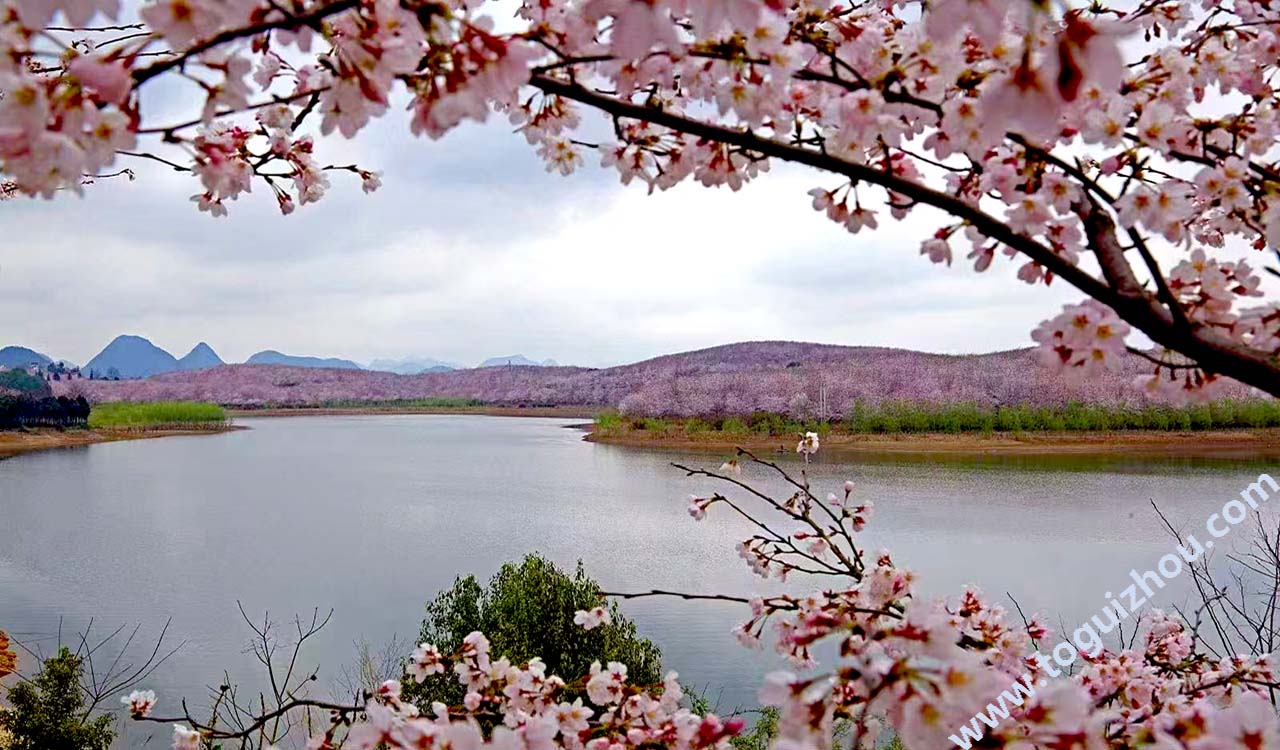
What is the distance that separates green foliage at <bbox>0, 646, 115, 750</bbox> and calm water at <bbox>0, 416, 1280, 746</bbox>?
152 cm

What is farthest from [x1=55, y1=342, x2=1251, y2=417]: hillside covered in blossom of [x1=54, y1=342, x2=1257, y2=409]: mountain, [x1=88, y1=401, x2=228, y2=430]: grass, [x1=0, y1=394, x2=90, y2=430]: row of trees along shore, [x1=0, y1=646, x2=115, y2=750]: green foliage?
[x1=0, y1=394, x2=90, y2=430]: row of trees along shore

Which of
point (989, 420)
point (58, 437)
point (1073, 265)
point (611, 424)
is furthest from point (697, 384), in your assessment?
point (1073, 265)

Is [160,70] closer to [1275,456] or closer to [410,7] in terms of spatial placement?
[410,7]

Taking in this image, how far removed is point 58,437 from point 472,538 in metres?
20.8

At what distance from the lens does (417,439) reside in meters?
24.6

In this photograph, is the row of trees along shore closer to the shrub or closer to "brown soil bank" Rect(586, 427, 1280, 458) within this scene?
the shrub

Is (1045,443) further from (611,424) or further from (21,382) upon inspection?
(21,382)

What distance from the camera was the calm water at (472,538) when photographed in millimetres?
5922

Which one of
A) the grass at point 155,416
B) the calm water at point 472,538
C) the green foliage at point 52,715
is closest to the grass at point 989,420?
the calm water at point 472,538

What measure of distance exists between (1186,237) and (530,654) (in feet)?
11.2

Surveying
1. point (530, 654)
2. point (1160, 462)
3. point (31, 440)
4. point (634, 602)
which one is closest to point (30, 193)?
point (530, 654)

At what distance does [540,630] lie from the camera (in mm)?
3719

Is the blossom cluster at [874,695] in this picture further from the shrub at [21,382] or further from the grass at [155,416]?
the grass at [155,416]

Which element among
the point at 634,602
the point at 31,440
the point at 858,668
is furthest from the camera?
the point at 31,440
